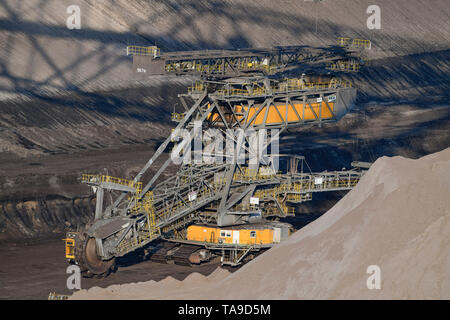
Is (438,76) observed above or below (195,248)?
above

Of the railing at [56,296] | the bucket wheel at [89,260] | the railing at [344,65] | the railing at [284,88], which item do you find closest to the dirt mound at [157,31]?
the railing at [284,88]

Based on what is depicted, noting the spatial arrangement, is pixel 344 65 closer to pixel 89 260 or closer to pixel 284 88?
pixel 284 88

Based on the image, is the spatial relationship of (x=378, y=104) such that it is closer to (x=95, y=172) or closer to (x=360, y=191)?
(x=95, y=172)

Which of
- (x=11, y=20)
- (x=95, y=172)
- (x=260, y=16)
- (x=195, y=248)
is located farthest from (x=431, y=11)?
(x=195, y=248)

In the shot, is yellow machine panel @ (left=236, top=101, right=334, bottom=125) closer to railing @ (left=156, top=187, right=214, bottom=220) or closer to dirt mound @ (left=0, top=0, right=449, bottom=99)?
railing @ (left=156, top=187, right=214, bottom=220)

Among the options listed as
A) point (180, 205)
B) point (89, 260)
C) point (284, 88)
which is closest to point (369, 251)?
point (89, 260)

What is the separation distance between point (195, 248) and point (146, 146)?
24.5 meters

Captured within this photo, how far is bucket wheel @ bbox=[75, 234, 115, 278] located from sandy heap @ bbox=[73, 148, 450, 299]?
27.2ft

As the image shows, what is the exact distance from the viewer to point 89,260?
46344 mm

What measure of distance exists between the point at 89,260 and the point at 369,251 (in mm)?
19637

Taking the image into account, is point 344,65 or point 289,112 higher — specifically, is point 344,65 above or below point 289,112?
above

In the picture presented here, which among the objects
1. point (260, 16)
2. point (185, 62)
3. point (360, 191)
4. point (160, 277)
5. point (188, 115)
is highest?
point (260, 16)

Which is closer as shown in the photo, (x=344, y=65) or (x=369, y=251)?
(x=369, y=251)

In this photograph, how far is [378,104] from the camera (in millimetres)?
98312
